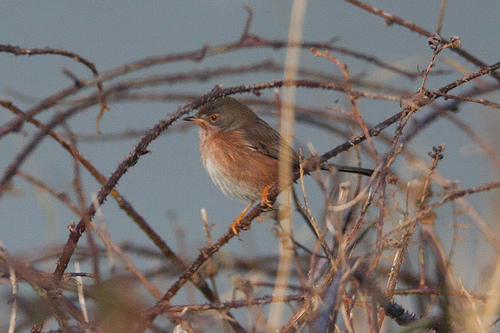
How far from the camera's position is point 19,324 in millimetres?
2516

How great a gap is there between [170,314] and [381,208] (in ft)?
2.66

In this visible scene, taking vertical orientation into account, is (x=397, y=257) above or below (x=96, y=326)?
above

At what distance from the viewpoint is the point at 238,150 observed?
4832 millimetres

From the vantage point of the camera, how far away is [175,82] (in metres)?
3.07

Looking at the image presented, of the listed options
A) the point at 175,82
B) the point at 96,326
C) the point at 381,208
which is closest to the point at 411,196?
the point at 381,208

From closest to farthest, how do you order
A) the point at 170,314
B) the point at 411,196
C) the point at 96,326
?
the point at 96,326 → the point at 170,314 → the point at 411,196

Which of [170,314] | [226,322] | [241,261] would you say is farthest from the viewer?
[241,261]

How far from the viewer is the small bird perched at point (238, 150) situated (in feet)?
14.9

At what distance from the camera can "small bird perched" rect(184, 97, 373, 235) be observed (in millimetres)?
4543

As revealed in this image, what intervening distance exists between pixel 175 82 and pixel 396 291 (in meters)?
1.40

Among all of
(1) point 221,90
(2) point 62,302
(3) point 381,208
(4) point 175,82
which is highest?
(4) point 175,82

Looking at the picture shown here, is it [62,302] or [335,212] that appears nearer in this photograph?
[62,302]

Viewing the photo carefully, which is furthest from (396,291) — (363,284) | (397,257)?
(363,284)

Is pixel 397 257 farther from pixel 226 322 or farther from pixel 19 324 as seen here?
pixel 19 324
